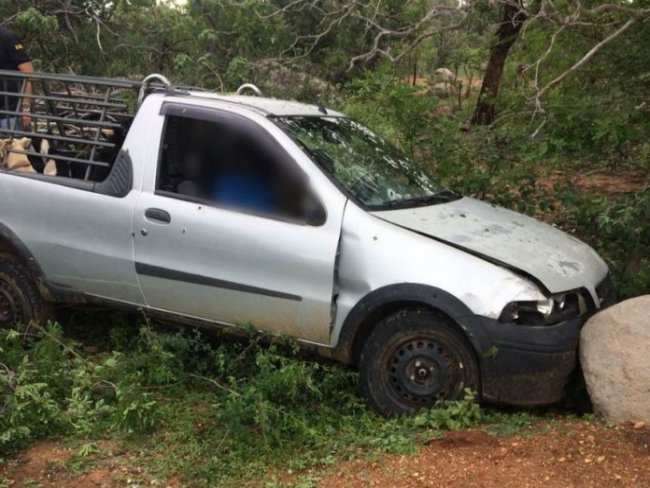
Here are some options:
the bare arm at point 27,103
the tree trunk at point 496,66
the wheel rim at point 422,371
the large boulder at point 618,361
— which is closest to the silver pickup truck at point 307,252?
the wheel rim at point 422,371

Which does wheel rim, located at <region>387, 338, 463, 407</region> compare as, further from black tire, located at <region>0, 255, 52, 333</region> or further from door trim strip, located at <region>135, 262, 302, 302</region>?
black tire, located at <region>0, 255, 52, 333</region>

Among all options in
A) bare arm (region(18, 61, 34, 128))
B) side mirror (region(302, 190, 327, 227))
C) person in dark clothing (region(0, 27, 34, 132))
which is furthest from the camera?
person in dark clothing (region(0, 27, 34, 132))

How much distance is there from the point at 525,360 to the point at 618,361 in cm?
55

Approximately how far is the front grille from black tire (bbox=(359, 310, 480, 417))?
98cm

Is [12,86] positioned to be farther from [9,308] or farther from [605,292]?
[605,292]

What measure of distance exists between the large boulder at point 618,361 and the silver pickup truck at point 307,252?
13 centimetres

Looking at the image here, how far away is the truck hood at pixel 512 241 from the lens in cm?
374

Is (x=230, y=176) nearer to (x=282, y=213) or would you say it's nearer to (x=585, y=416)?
(x=282, y=213)

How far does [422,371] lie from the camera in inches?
148

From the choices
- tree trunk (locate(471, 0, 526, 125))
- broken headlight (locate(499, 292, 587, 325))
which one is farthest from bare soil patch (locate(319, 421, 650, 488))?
tree trunk (locate(471, 0, 526, 125))

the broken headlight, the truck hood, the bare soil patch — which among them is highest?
the truck hood

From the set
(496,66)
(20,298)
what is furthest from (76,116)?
(496,66)

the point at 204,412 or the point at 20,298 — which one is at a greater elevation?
the point at 20,298

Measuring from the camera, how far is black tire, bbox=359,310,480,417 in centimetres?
367
